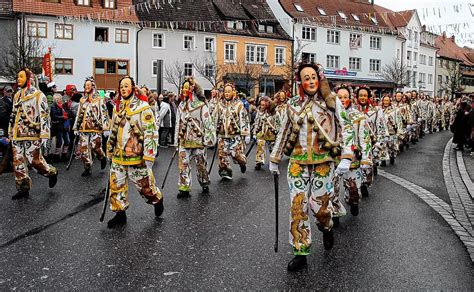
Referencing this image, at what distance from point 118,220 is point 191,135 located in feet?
8.54

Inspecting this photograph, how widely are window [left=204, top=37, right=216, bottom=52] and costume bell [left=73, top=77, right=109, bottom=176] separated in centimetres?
3626

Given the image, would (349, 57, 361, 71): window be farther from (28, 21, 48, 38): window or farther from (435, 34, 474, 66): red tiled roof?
(28, 21, 48, 38): window

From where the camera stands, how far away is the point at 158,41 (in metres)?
45.3

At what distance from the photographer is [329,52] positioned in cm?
5638

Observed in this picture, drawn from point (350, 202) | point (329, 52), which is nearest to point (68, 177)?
point (350, 202)

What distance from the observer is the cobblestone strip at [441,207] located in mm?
6886

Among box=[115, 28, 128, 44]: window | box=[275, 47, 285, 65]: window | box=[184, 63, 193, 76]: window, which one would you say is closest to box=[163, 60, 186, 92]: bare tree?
box=[184, 63, 193, 76]: window

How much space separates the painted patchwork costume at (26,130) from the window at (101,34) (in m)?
34.4

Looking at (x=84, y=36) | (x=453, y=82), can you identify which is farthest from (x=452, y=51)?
(x=84, y=36)

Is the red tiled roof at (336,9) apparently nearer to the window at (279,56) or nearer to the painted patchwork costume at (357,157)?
the window at (279,56)

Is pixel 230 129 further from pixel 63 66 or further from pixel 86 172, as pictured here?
pixel 63 66

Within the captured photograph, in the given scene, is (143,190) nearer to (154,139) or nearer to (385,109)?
(154,139)

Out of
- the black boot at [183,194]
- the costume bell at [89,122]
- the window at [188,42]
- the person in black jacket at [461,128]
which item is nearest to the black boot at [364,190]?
the black boot at [183,194]

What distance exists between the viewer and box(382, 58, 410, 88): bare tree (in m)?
58.2
